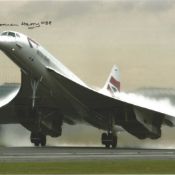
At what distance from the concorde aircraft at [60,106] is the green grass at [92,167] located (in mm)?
14187

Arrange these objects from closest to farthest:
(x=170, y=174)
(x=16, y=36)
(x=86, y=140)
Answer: (x=170, y=174) < (x=16, y=36) < (x=86, y=140)

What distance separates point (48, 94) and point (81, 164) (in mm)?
17916

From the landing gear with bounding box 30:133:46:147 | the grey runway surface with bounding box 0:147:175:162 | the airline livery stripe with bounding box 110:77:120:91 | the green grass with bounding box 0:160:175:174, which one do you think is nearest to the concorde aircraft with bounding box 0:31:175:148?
the landing gear with bounding box 30:133:46:147

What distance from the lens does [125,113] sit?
37.7 m

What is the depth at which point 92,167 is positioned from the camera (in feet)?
63.8

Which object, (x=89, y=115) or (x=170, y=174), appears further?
(x=89, y=115)

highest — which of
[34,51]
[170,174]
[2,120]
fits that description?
[34,51]

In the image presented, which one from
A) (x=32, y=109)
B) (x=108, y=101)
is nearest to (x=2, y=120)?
(x=32, y=109)

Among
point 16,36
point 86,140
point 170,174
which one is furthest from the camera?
point 86,140

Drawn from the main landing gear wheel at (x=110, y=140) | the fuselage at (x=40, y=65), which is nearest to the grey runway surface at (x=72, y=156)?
the fuselage at (x=40, y=65)

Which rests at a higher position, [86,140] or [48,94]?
[48,94]

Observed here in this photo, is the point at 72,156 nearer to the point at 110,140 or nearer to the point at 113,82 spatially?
the point at 110,140

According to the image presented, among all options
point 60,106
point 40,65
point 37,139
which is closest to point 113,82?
point 60,106

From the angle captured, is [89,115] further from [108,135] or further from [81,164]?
[81,164]
